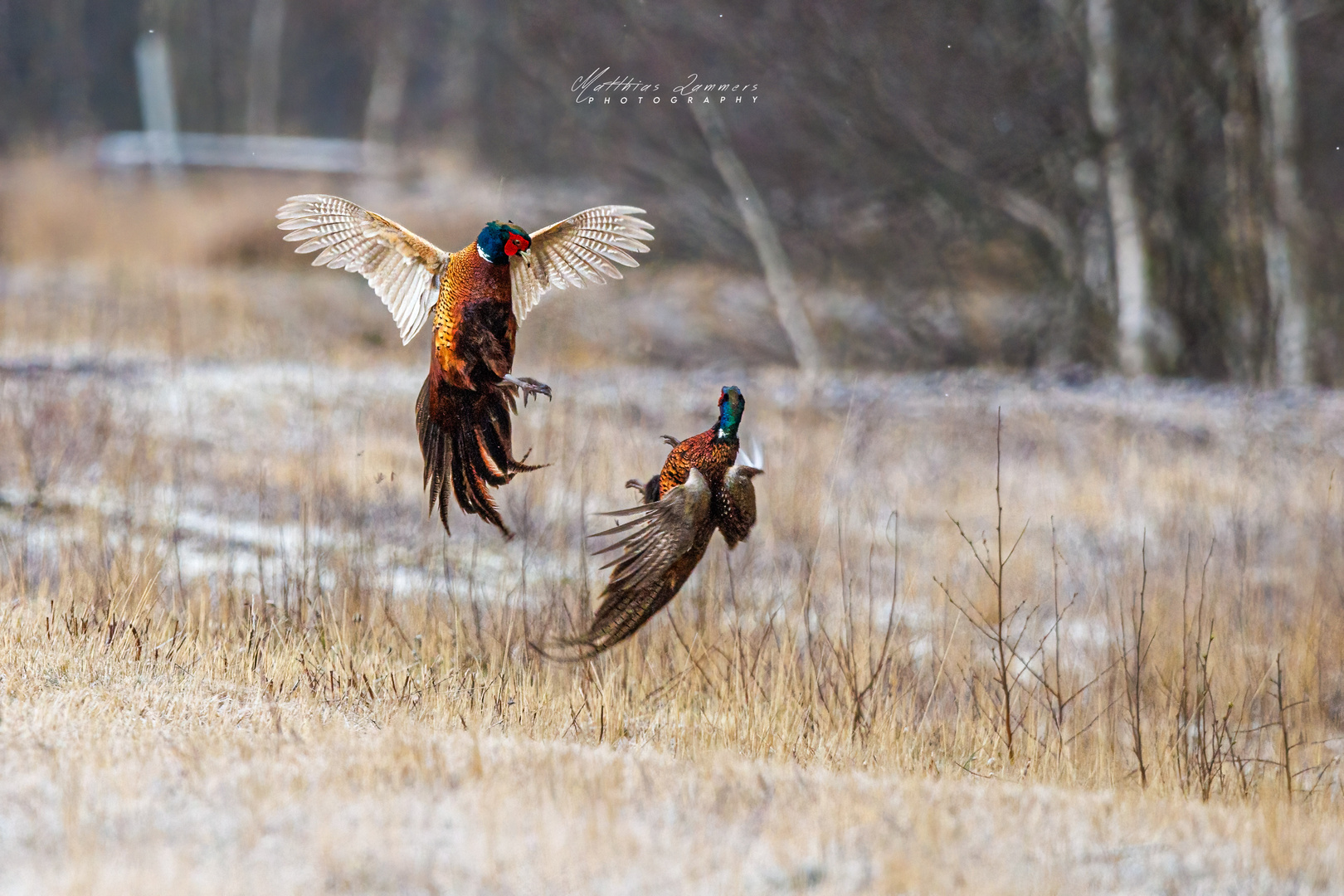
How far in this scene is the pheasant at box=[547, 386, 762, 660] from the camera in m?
2.71

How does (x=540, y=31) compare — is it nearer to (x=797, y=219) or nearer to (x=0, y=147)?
(x=797, y=219)

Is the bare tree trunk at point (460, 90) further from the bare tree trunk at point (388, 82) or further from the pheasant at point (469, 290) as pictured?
the pheasant at point (469, 290)

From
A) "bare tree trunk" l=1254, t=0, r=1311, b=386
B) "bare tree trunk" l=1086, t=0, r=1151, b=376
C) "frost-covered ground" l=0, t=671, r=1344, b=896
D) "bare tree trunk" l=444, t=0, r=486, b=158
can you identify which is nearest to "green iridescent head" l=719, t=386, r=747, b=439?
"frost-covered ground" l=0, t=671, r=1344, b=896

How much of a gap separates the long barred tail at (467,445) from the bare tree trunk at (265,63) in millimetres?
27881

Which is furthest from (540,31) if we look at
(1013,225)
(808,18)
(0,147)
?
(0,147)

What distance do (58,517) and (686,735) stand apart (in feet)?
11.8

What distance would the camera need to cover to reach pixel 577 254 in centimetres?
282

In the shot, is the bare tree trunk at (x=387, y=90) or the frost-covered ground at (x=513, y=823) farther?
the bare tree trunk at (x=387, y=90)

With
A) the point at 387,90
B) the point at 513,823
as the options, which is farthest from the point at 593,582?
the point at 387,90

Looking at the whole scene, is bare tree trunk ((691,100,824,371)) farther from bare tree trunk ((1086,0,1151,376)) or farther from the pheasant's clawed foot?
the pheasant's clawed foot

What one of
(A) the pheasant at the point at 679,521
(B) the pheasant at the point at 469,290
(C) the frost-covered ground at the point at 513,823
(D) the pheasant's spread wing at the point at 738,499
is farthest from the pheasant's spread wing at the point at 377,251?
(C) the frost-covered ground at the point at 513,823

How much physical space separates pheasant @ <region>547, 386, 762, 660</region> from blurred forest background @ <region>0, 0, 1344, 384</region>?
9254 mm

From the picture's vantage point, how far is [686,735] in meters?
3.91

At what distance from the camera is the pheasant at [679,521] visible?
271cm
